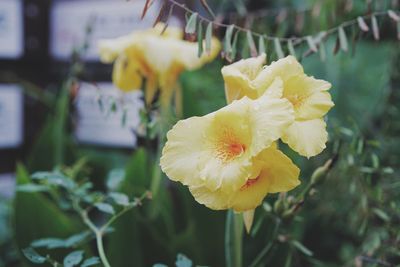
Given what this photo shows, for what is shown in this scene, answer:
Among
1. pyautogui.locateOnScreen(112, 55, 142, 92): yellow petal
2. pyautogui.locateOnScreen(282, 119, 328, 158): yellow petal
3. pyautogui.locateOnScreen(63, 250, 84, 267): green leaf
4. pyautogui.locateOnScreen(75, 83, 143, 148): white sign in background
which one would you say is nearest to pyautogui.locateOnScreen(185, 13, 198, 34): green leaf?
pyautogui.locateOnScreen(282, 119, 328, 158): yellow petal

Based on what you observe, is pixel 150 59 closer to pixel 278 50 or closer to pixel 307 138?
pixel 278 50

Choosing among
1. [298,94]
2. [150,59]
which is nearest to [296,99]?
[298,94]

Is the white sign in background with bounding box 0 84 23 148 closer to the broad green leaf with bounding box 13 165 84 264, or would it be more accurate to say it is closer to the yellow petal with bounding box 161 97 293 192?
the broad green leaf with bounding box 13 165 84 264

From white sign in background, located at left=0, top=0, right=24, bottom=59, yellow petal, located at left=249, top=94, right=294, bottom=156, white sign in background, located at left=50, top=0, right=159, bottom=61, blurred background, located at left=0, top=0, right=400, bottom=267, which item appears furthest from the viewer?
white sign in background, located at left=0, top=0, right=24, bottom=59

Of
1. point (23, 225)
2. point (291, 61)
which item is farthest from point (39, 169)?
point (291, 61)

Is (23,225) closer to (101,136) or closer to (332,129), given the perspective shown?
(332,129)
